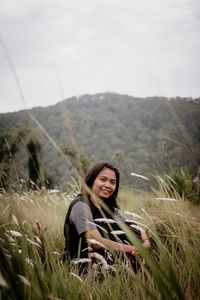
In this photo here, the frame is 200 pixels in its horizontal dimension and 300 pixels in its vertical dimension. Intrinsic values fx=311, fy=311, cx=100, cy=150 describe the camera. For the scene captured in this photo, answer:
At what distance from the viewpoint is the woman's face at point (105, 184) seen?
120 inches

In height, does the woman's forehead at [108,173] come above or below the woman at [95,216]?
above

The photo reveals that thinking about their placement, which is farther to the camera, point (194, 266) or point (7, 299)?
point (194, 266)

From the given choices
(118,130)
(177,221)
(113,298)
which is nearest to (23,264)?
(113,298)

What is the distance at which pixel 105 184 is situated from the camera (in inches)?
120

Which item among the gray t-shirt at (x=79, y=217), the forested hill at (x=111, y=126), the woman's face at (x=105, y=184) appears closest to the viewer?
the gray t-shirt at (x=79, y=217)

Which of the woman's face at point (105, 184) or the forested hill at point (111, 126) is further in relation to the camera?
the forested hill at point (111, 126)

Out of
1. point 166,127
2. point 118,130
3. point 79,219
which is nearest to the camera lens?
point 79,219

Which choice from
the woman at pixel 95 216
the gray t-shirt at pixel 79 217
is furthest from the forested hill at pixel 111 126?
the gray t-shirt at pixel 79 217

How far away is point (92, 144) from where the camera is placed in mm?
54812

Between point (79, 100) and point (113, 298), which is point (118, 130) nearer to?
point (79, 100)

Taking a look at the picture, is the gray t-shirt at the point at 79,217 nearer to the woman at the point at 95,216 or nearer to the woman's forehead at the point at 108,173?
the woman at the point at 95,216

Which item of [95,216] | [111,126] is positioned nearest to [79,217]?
[95,216]

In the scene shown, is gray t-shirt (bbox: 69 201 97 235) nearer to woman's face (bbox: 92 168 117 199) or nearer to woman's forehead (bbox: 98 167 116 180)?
woman's face (bbox: 92 168 117 199)

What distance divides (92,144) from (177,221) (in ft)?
171
